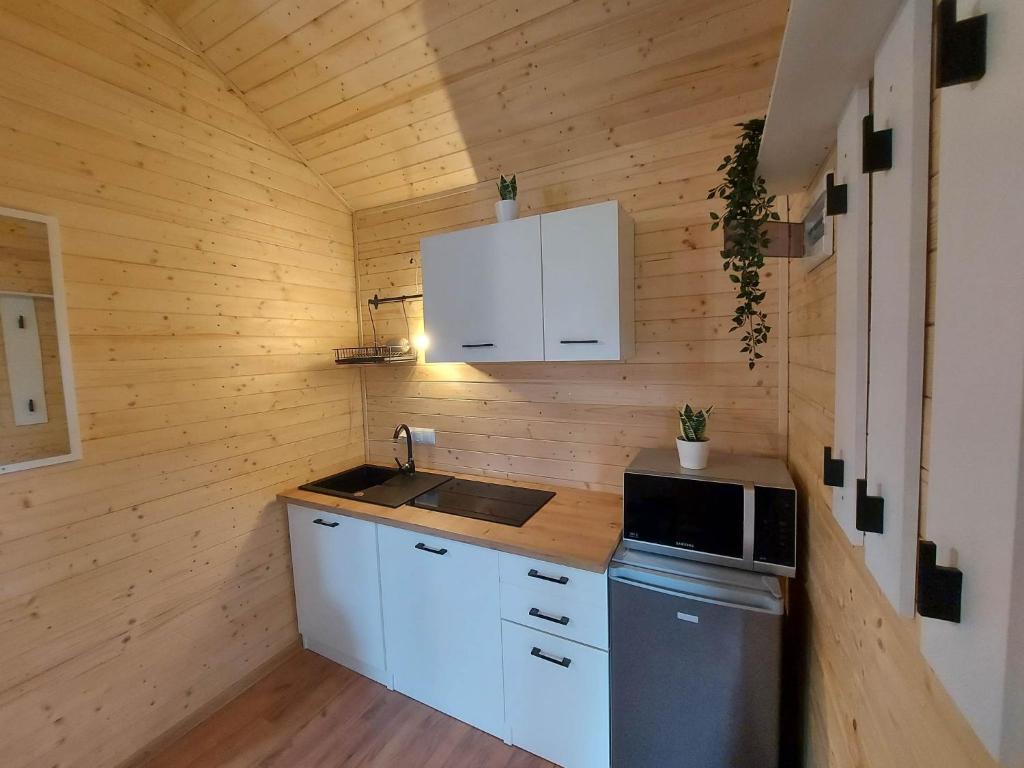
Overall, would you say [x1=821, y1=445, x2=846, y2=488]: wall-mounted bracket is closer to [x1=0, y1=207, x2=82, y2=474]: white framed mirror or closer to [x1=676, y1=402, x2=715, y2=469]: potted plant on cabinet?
[x1=676, y1=402, x2=715, y2=469]: potted plant on cabinet

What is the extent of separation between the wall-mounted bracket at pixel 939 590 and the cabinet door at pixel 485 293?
1396mm

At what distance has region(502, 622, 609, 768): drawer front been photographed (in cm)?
150

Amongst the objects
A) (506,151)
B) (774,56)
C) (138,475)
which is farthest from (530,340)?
(138,475)

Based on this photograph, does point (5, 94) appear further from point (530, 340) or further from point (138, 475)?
point (530, 340)

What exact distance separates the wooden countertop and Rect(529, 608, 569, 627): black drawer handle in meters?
0.22

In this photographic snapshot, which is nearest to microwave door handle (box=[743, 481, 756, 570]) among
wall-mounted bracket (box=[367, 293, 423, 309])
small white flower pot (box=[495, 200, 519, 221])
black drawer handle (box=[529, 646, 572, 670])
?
black drawer handle (box=[529, 646, 572, 670])

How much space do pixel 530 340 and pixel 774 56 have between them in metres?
1.35

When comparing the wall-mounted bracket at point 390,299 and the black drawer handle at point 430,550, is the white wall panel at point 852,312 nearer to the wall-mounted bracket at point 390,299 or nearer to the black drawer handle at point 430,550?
the black drawer handle at point 430,550

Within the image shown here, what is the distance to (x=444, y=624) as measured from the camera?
1.81 metres

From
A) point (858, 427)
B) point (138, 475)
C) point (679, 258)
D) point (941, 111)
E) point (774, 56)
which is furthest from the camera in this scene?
point (679, 258)

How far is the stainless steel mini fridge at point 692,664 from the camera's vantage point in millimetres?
1266

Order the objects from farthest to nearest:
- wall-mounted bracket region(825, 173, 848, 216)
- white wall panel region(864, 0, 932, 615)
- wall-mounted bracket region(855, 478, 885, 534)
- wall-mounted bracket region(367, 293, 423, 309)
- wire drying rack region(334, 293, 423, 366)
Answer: wall-mounted bracket region(367, 293, 423, 309) < wire drying rack region(334, 293, 423, 366) < wall-mounted bracket region(825, 173, 848, 216) < wall-mounted bracket region(855, 478, 885, 534) < white wall panel region(864, 0, 932, 615)

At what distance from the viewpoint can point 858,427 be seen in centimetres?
79

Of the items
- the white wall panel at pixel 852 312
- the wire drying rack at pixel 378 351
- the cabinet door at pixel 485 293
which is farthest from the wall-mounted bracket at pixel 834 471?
the wire drying rack at pixel 378 351
